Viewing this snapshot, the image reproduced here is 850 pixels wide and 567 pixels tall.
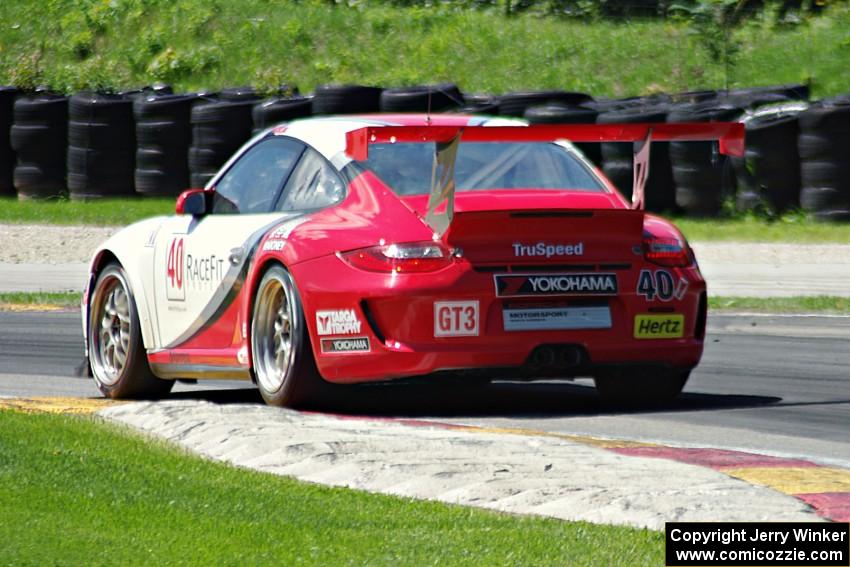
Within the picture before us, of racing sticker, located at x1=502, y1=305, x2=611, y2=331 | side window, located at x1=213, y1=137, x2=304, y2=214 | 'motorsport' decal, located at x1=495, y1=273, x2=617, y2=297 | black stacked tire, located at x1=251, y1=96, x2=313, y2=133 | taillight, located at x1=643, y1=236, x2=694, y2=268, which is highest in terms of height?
side window, located at x1=213, y1=137, x2=304, y2=214

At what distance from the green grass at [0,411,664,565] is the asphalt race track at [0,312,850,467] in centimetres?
193

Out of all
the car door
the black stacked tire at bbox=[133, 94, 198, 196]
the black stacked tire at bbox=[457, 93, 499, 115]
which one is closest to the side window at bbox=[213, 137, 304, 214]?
the car door

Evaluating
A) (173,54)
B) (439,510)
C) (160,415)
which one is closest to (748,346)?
(160,415)

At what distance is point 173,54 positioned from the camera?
1288 inches

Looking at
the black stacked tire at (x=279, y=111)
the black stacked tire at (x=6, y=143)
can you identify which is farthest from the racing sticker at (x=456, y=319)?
the black stacked tire at (x=6, y=143)

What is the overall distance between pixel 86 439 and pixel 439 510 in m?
2.10

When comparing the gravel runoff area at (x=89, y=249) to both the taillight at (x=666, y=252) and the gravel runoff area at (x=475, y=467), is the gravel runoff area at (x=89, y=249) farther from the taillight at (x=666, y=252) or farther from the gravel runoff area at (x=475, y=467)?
the gravel runoff area at (x=475, y=467)

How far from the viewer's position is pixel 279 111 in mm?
23188

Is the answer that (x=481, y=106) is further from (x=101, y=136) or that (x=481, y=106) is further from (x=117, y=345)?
(x=117, y=345)

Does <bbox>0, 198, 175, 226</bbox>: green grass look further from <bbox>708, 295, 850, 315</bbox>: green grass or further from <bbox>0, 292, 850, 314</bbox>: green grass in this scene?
<bbox>708, 295, 850, 315</bbox>: green grass

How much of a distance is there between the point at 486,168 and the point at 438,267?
76cm

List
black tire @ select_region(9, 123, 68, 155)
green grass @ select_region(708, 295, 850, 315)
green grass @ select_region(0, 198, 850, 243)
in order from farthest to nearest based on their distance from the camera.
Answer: black tire @ select_region(9, 123, 68, 155) < green grass @ select_region(0, 198, 850, 243) < green grass @ select_region(708, 295, 850, 315)

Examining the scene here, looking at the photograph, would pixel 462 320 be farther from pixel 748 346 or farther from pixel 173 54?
pixel 173 54

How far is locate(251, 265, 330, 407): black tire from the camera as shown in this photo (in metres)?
8.16
